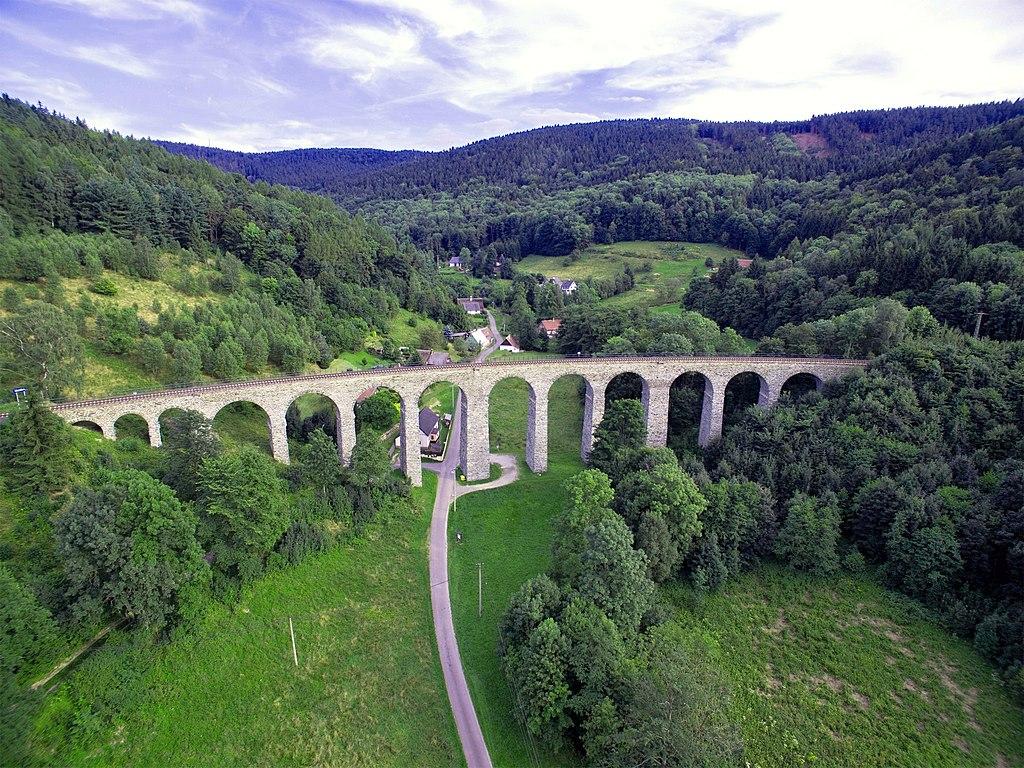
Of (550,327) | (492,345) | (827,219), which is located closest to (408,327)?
(492,345)

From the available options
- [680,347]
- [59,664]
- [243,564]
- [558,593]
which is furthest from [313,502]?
[680,347]

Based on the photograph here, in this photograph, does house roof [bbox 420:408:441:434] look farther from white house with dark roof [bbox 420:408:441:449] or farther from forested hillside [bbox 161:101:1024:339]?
forested hillside [bbox 161:101:1024:339]

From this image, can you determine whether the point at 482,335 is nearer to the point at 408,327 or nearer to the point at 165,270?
the point at 408,327

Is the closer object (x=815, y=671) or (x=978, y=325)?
(x=815, y=671)

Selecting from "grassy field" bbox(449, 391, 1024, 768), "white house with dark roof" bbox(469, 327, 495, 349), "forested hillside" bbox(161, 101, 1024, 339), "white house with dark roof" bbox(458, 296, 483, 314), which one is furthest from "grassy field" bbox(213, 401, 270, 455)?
"white house with dark roof" bbox(458, 296, 483, 314)

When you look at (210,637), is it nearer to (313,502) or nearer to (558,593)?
(313,502)
